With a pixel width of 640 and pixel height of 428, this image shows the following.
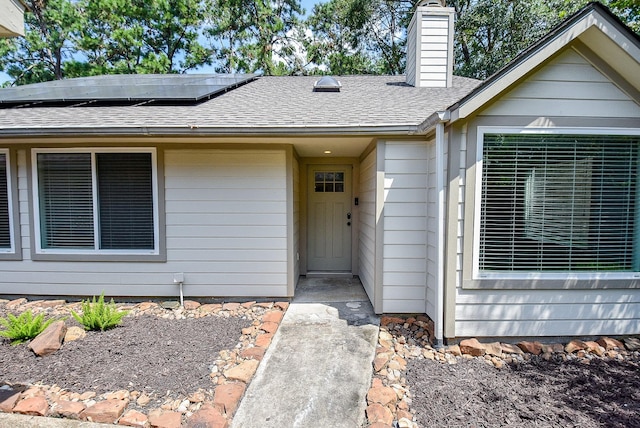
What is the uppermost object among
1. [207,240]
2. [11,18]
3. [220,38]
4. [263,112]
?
[220,38]

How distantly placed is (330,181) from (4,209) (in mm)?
4733

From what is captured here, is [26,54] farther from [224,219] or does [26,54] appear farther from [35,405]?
[35,405]

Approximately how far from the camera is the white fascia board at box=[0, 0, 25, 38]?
1.69 m

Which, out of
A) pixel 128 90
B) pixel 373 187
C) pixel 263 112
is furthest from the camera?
pixel 128 90

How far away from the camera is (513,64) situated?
2.78 m

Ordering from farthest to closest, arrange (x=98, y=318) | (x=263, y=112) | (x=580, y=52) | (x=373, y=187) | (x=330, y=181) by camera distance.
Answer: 1. (x=330, y=181)
2. (x=263, y=112)
3. (x=373, y=187)
4. (x=98, y=318)
5. (x=580, y=52)

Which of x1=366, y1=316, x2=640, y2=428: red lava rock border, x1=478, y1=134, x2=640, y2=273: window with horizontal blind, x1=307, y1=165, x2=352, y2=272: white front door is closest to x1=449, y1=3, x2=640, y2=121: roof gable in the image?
x1=478, y1=134, x2=640, y2=273: window with horizontal blind

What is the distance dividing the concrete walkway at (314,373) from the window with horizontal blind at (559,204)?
1542mm

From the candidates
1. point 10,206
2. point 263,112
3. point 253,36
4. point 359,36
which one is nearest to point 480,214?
point 263,112

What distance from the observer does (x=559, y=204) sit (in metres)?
3.18

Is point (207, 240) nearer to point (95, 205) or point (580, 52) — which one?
point (95, 205)

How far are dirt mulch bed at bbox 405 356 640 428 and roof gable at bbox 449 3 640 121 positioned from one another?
226 centimetres

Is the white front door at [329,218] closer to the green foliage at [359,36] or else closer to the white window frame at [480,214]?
the white window frame at [480,214]

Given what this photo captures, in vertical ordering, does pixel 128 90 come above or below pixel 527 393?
above
